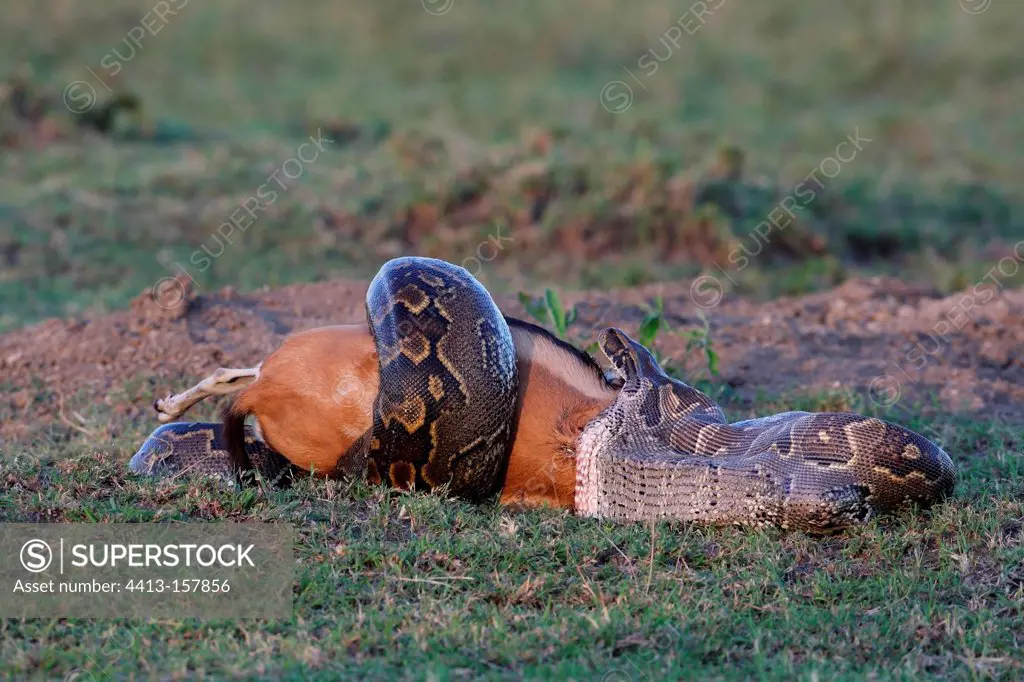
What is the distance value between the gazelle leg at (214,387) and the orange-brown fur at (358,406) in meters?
0.10

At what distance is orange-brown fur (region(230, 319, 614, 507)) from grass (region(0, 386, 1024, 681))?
19cm

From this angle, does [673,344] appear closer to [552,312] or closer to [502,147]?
[552,312]

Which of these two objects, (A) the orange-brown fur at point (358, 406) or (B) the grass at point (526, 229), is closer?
(B) the grass at point (526, 229)

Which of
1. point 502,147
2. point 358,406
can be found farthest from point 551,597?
point 502,147

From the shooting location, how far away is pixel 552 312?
22.1 feet

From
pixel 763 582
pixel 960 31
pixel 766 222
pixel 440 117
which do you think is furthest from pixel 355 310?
pixel 960 31

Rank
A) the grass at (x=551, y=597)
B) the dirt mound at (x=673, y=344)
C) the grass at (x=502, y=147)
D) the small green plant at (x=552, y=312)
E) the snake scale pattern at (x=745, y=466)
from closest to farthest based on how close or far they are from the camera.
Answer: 1. the grass at (x=551, y=597)
2. the snake scale pattern at (x=745, y=466)
3. the small green plant at (x=552, y=312)
4. the dirt mound at (x=673, y=344)
5. the grass at (x=502, y=147)

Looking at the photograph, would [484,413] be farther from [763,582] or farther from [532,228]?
[532,228]

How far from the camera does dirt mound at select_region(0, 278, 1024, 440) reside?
23.6 feet

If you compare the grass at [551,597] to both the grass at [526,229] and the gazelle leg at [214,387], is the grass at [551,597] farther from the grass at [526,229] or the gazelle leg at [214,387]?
the gazelle leg at [214,387]

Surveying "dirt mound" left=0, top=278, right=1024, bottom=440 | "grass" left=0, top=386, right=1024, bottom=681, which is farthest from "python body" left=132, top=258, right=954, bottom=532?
"dirt mound" left=0, top=278, right=1024, bottom=440

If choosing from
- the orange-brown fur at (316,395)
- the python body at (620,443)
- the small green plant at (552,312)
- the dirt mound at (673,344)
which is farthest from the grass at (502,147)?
the python body at (620,443)

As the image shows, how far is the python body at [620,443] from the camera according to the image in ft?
16.0

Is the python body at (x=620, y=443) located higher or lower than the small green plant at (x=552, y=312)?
lower
